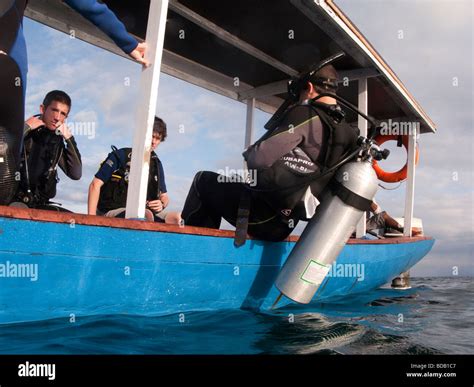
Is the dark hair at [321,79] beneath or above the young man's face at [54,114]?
above

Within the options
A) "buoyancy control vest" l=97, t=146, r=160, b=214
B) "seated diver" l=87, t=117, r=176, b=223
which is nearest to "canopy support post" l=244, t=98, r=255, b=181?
"seated diver" l=87, t=117, r=176, b=223

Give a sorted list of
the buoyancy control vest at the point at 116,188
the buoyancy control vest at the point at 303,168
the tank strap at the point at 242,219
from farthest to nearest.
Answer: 1. the buoyancy control vest at the point at 116,188
2. the tank strap at the point at 242,219
3. the buoyancy control vest at the point at 303,168

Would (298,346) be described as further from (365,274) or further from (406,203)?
(406,203)

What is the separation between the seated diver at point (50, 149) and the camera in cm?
314

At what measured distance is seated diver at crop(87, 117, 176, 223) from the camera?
11.7 feet

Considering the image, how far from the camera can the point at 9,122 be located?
1946 millimetres

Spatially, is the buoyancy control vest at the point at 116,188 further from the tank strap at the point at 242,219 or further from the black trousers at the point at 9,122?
the black trousers at the point at 9,122

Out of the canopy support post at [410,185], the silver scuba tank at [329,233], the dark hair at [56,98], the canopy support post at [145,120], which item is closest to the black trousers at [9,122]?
the canopy support post at [145,120]

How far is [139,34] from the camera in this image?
4848 millimetres

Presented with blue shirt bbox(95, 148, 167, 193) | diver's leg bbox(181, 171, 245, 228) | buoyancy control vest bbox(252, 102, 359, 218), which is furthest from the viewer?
blue shirt bbox(95, 148, 167, 193)

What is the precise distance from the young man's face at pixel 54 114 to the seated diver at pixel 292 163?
4.30ft

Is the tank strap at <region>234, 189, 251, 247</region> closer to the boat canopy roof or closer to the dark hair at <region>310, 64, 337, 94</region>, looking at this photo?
the dark hair at <region>310, 64, 337, 94</region>

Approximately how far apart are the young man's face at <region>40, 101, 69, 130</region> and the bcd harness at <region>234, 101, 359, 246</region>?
1597mm
